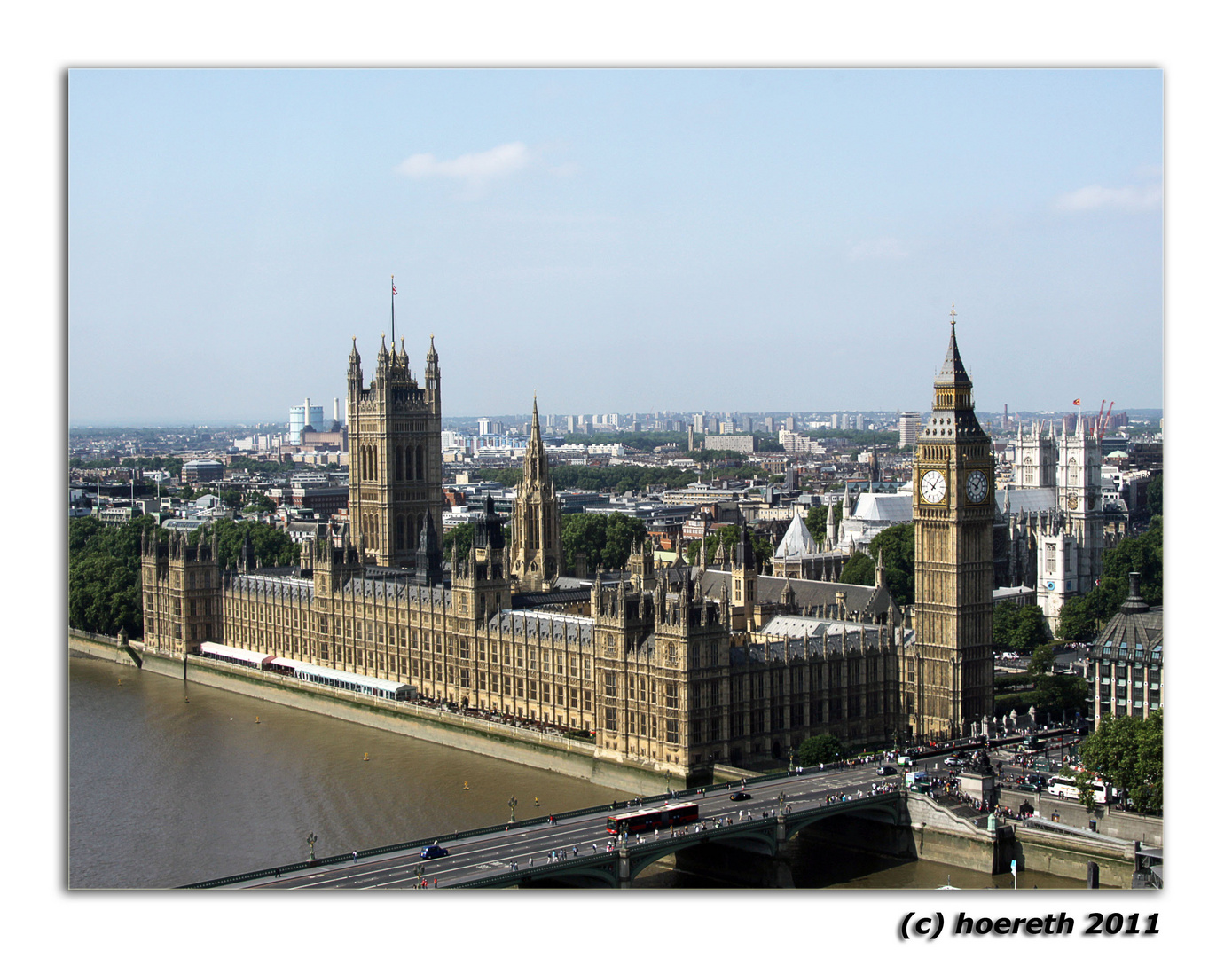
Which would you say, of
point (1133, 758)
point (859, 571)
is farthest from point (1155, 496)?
point (1133, 758)

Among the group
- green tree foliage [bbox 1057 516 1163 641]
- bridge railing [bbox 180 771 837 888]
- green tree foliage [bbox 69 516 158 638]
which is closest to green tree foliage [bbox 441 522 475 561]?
green tree foliage [bbox 69 516 158 638]

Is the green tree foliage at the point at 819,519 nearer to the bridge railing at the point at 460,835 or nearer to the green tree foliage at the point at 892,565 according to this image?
the green tree foliage at the point at 892,565

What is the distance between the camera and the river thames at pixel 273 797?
199 ft

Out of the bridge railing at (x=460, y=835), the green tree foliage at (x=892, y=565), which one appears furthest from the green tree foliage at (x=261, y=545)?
the bridge railing at (x=460, y=835)

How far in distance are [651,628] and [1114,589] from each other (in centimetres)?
4543

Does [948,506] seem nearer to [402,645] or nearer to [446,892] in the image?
[402,645]

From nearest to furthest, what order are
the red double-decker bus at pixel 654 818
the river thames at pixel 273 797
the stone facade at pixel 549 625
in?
the red double-decker bus at pixel 654 818 < the river thames at pixel 273 797 < the stone facade at pixel 549 625

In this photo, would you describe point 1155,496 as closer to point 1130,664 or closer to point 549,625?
point 1130,664

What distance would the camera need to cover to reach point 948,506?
77.1 metres

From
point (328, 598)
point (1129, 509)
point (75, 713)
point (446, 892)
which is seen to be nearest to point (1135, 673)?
point (446, 892)

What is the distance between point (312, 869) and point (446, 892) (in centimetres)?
835

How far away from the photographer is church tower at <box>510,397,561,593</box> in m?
101

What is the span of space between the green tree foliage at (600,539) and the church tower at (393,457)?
16.2 m

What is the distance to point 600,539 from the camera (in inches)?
5364
